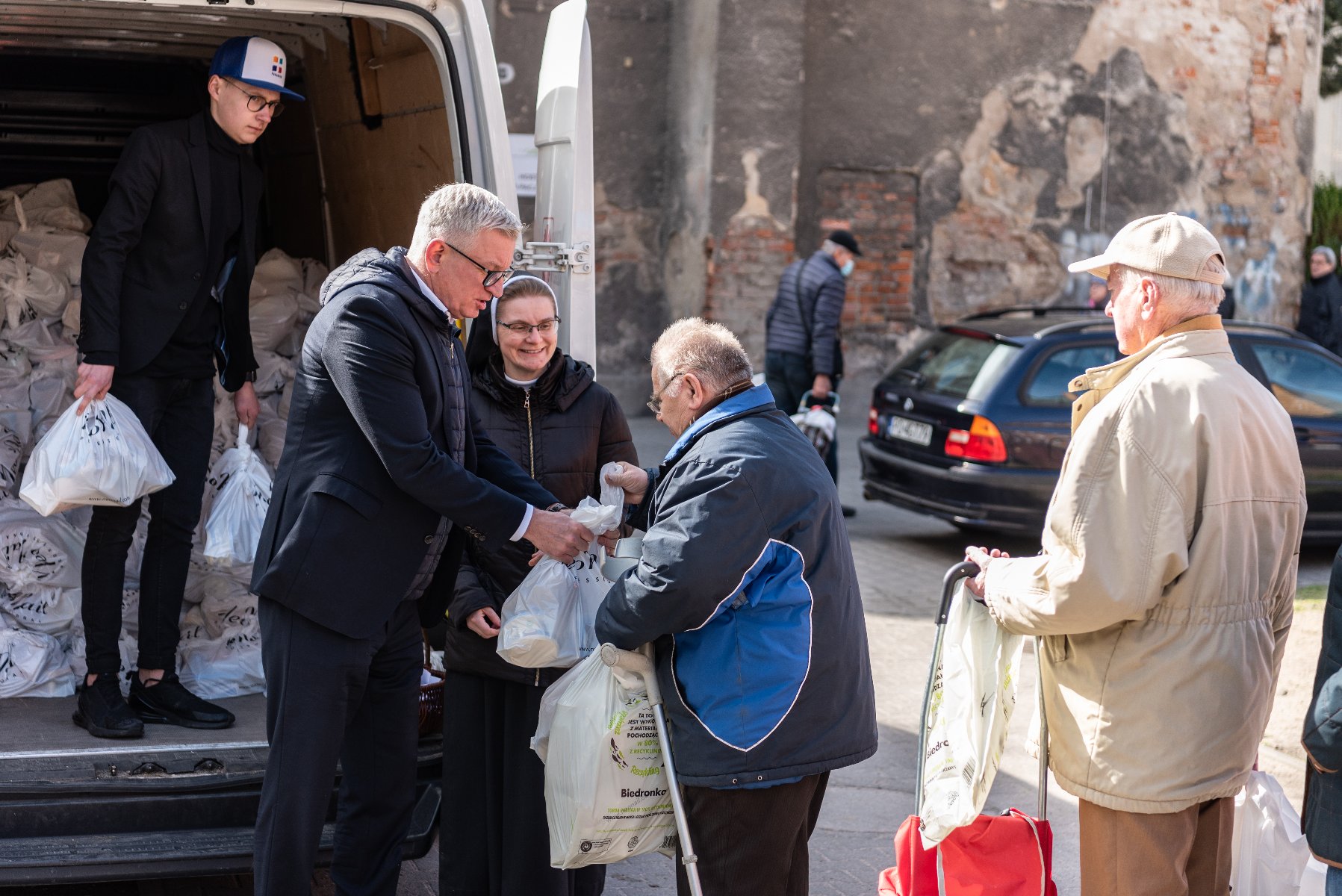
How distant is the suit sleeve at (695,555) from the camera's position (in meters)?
2.86

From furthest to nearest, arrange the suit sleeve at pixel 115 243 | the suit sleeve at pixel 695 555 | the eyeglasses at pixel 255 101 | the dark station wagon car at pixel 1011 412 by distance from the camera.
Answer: the dark station wagon car at pixel 1011 412, the eyeglasses at pixel 255 101, the suit sleeve at pixel 115 243, the suit sleeve at pixel 695 555

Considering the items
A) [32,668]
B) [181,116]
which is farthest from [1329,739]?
[181,116]

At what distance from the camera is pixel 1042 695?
3201mm

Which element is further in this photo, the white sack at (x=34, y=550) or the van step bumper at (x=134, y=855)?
the white sack at (x=34, y=550)

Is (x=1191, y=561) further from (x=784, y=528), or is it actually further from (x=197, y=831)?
(x=197, y=831)

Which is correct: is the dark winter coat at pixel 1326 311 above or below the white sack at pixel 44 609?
below

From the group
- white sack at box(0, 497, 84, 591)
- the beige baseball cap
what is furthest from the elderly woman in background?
white sack at box(0, 497, 84, 591)

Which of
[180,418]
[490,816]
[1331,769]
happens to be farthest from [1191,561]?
[180,418]

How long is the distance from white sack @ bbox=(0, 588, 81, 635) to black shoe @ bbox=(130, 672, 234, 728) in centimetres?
57

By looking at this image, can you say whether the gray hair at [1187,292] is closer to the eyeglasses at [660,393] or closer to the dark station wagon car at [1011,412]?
the eyeglasses at [660,393]

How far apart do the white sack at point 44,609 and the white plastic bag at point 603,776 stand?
234cm

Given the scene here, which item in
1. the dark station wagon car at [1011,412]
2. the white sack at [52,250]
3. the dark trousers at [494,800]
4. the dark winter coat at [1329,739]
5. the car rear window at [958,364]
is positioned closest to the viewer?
the dark winter coat at [1329,739]

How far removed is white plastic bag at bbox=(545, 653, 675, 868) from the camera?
10.0ft

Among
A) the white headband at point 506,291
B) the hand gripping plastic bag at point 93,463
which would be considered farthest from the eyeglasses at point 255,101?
the white headband at point 506,291
